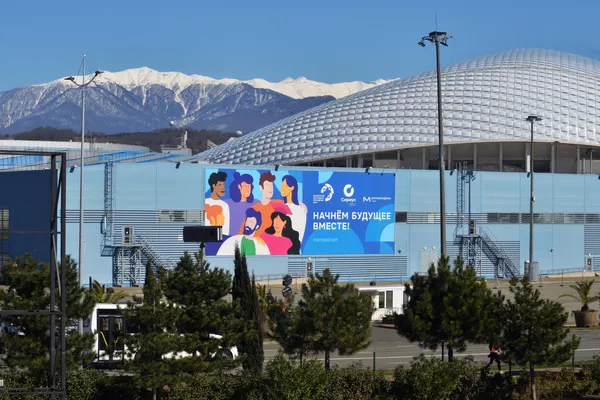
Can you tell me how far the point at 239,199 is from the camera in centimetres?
6375

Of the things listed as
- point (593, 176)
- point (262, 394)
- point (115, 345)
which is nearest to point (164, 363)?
point (262, 394)

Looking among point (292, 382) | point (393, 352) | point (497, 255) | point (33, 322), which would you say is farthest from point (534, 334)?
point (497, 255)

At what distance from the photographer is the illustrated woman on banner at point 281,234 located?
64.8 meters

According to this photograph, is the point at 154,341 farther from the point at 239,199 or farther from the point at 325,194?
the point at 325,194

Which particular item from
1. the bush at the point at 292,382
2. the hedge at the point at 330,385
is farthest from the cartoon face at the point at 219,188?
the bush at the point at 292,382

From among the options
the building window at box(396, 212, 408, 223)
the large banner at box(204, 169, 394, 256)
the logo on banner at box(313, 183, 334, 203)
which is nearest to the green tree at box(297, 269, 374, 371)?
the large banner at box(204, 169, 394, 256)

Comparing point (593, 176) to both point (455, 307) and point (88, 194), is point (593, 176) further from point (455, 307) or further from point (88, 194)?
point (455, 307)

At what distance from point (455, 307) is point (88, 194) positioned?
35678 mm

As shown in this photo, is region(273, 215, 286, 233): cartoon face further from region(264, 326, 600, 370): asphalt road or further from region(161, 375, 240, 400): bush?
region(161, 375, 240, 400): bush

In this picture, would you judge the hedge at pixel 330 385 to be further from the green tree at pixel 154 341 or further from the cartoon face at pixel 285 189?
Answer: the cartoon face at pixel 285 189

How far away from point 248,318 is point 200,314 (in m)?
3.28

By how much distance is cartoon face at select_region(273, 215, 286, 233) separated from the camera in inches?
2557

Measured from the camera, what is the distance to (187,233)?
50188mm

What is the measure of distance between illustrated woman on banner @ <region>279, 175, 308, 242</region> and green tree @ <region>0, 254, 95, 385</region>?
1502 inches
